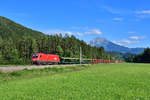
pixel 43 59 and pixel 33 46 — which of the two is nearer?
pixel 43 59

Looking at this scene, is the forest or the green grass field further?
the forest

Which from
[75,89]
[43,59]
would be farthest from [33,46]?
[75,89]

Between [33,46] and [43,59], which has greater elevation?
[33,46]

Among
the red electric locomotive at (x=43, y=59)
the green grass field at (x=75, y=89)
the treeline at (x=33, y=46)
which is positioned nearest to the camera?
the green grass field at (x=75, y=89)

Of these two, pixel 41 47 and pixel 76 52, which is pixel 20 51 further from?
pixel 76 52

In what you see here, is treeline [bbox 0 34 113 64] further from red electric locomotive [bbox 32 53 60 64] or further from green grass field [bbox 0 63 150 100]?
green grass field [bbox 0 63 150 100]

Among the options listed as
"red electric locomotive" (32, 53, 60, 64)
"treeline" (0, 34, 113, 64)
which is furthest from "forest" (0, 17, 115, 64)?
"red electric locomotive" (32, 53, 60, 64)

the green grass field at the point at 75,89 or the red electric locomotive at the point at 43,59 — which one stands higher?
the red electric locomotive at the point at 43,59

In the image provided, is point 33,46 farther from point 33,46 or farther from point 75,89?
point 75,89

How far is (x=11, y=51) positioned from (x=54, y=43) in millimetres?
28781

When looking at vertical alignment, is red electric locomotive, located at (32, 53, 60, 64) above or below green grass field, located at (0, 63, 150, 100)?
above

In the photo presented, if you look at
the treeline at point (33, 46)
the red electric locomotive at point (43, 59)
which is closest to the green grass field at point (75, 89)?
the red electric locomotive at point (43, 59)

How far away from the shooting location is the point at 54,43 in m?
101

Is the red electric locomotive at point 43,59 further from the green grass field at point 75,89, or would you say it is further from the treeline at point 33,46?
the green grass field at point 75,89
